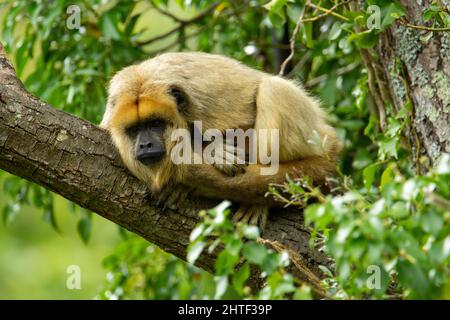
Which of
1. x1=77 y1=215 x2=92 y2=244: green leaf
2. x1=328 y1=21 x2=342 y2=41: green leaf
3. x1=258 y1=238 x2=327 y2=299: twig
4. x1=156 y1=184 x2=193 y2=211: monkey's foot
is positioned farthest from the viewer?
x1=77 y1=215 x2=92 y2=244: green leaf

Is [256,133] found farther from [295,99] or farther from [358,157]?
[358,157]

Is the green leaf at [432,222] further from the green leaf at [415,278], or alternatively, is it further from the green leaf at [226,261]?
the green leaf at [226,261]

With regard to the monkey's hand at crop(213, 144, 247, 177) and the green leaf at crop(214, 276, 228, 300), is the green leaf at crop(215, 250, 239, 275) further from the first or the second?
the monkey's hand at crop(213, 144, 247, 177)

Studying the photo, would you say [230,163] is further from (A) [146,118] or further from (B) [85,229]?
(B) [85,229]

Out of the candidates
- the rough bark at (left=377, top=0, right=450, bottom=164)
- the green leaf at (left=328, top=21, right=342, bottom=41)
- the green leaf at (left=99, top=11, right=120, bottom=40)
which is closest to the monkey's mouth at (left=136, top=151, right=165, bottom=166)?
the green leaf at (left=328, top=21, right=342, bottom=41)

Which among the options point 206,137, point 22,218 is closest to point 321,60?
point 206,137

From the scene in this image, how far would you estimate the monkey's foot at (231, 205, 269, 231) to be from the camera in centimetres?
540

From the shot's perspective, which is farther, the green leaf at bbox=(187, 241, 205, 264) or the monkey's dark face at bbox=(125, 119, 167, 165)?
the monkey's dark face at bbox=(125, 119, 167, 165)

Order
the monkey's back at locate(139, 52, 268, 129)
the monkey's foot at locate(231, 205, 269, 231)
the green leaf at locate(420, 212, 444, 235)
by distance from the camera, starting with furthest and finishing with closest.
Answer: the monkey's back at locate(139, 52, 268, 129)
the monkey's foot at locate(231, 205, 269, 231)
the green leaf at locate(420, 212, 444, 235)

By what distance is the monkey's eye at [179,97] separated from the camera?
6039mm

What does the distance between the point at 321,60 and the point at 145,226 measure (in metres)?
3.72

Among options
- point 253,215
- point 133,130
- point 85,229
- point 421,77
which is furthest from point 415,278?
point 85,229

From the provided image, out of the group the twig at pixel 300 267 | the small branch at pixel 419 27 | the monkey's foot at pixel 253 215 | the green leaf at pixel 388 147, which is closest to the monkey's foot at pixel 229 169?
the monkey's foot at pixel 253 215

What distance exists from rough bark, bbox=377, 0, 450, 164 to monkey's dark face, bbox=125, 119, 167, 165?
1.93 m
